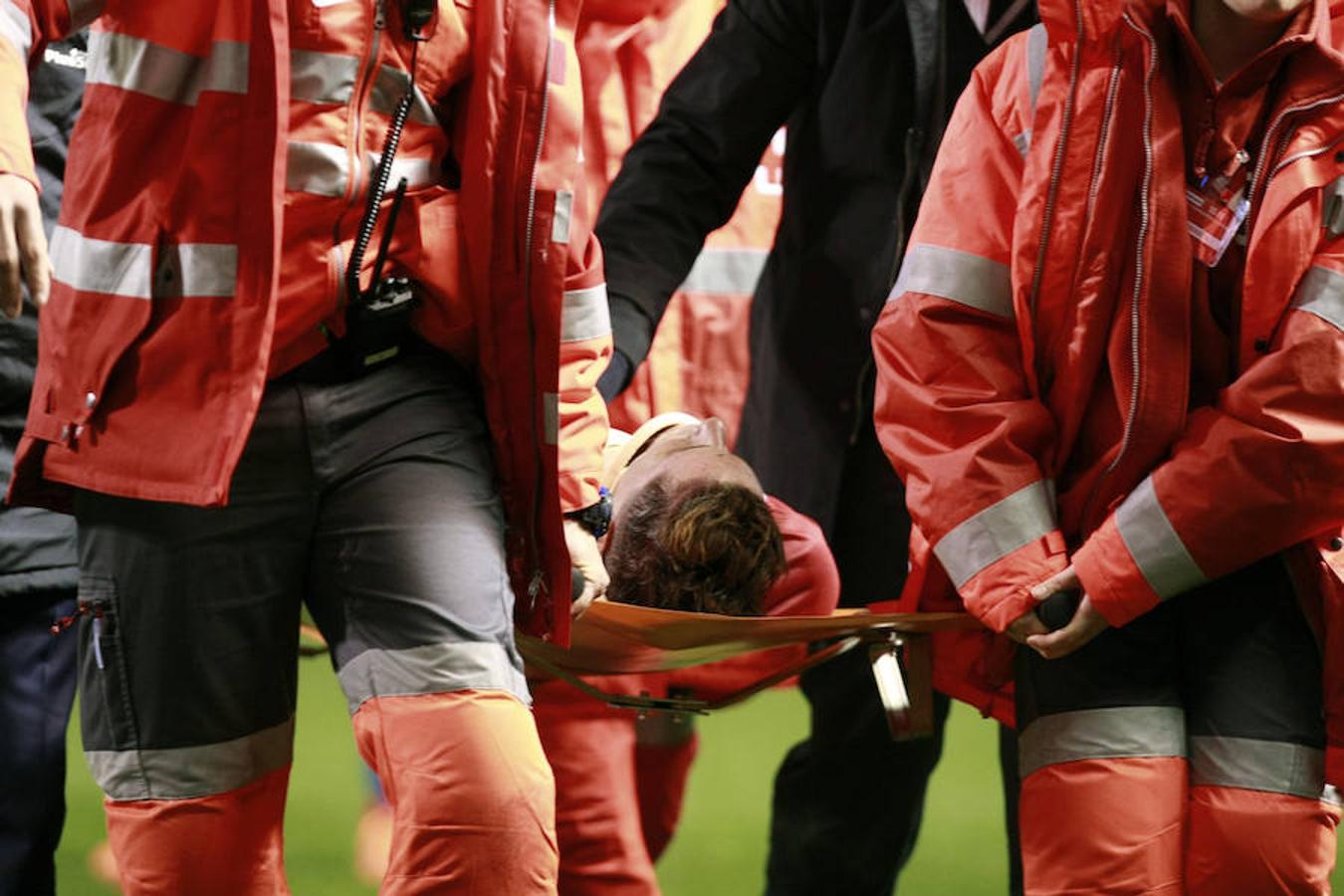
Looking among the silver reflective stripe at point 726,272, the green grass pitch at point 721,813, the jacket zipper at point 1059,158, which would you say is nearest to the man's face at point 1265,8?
the jacket zipper at point 1059,158

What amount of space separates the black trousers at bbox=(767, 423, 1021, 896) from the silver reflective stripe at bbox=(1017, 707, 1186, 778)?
2.53ft

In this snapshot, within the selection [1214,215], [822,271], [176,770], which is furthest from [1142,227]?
[176,770]

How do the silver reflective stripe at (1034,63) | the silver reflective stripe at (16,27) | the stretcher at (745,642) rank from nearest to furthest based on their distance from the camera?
the silver reflective stripe at (16,27)
the silver reflective stripe at (1034,63)
the stretcher at (745,642)

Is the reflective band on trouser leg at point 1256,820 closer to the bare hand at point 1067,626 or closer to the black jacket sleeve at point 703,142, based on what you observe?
the bare hand at point 1067,626

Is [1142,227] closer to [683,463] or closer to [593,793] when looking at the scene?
[683,463]

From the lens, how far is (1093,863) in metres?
2.57

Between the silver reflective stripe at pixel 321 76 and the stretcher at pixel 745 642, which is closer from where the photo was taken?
the silver reflective stripe at pixel 321 76

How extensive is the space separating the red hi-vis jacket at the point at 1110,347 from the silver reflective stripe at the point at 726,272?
205cm

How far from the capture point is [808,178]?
137 inches

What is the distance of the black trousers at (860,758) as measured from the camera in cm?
347

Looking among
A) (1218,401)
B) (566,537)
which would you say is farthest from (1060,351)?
(566,537)

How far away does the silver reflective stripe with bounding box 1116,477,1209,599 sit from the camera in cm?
259

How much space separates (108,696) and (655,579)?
89 cm

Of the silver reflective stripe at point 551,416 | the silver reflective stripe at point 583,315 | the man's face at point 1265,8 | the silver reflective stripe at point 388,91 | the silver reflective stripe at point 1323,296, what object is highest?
the man's face at point 1265,8
